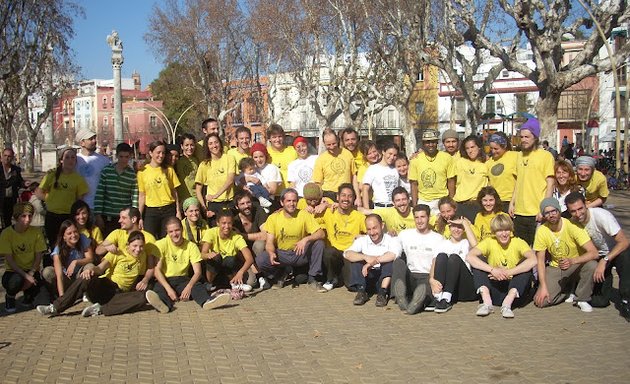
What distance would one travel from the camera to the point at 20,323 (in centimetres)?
764

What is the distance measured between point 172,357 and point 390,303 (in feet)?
9.67

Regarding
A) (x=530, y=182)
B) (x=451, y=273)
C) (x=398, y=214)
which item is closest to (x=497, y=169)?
(x=530, y=182)

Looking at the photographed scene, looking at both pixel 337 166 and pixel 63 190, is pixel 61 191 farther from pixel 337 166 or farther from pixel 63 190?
pixel 337 166

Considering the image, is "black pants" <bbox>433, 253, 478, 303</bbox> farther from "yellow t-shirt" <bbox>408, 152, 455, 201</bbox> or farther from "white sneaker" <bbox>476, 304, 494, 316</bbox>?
"yellow t-shirt" <bbox>408, 152, 455, 201</bbox>

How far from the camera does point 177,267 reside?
27.7ft

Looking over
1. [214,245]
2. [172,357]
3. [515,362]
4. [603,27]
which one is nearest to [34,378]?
[172,357]

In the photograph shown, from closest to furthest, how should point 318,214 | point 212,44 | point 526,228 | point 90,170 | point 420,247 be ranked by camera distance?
1. point 420,247
2. point 526,228
3. point 318,214
4. point 90,170
5. point 212,44

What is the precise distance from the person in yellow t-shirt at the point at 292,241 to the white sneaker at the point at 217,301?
130cm

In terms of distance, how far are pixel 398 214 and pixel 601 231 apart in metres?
2.41

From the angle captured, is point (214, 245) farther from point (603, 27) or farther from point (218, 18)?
point (218, 18)

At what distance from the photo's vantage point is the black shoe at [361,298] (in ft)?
26.8

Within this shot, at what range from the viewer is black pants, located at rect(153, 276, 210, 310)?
319 inches

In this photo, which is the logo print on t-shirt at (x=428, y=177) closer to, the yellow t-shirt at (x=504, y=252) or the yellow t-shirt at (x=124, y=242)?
the yellow t-shirt at (x=504, y=252)

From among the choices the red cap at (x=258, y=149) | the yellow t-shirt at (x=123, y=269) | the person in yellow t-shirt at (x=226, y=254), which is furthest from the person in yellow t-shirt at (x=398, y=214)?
the yellow t-shirt at (x=123, y=269)
